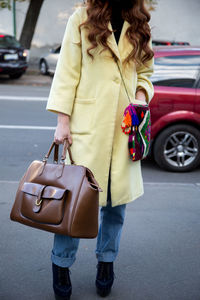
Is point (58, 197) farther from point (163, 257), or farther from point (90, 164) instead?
point (163, 257)

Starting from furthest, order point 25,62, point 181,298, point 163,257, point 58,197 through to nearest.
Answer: point 25,62 < point 163,257 < point 181,298 < point 58,197

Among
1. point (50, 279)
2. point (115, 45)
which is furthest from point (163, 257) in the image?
point (115, 45)

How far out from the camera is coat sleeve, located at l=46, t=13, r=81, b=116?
86.8 inches

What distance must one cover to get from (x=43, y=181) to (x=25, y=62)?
13.5 meters

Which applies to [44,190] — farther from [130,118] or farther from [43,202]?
[130,118]

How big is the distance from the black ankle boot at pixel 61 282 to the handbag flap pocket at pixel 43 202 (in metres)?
0.45

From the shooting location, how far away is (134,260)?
312cm

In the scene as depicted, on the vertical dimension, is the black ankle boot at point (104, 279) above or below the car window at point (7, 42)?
above

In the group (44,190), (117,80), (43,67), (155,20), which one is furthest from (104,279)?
(155,20)

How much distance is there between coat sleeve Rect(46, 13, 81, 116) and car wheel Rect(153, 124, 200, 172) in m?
3.36

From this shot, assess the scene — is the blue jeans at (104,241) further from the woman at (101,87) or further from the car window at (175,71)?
the car window at (175,71)

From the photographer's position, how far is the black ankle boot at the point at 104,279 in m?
2.61

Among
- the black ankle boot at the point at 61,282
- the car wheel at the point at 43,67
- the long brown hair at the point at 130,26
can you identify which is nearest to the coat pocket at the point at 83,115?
the long brown hair at the point at 130,26

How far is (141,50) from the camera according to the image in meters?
2.33
